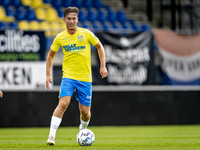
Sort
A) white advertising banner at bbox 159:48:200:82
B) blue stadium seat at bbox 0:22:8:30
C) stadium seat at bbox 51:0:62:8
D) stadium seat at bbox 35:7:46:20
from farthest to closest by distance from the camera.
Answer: stadium seat at bbox 51:0:62:8 → stadium seat at bbox 35:7:46:20 → blue stadium seat at bbox 0:22:8:30 → white advertising banner at bbox 159:48:200:82

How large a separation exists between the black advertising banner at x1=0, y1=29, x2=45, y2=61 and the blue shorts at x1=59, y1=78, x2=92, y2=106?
418cm

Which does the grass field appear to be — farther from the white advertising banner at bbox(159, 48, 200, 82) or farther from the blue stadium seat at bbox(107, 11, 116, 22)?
the blue stadium seat at bbox(107, 11, 116, 22)

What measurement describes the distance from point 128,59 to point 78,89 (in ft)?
14.9

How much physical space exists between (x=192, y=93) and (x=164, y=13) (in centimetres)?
643

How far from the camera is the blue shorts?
241 inches

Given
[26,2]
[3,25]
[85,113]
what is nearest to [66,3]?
[26,2]

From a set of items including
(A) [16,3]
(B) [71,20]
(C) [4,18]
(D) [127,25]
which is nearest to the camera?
(B) [71,20]

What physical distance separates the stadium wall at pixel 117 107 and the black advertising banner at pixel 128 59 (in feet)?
0.73

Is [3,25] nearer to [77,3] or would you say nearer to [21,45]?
[21,45]

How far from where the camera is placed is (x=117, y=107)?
35.1 feet

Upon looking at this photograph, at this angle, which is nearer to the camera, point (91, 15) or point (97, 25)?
point (97, 25)

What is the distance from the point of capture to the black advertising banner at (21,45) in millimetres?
10180

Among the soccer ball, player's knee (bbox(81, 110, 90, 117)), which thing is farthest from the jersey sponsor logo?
the soccer ball

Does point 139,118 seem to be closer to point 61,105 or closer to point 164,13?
point 61,105
